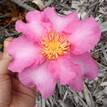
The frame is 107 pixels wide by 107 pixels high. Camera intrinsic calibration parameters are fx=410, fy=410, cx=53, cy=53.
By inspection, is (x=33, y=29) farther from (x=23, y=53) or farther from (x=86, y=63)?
(x=86, y=63)

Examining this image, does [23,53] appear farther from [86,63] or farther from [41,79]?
[86,63]

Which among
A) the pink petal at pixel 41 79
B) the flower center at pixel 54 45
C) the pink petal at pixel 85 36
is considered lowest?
the pink petal at pixel 41 79

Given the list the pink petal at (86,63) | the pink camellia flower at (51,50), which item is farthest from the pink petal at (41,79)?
the pink petal at (86,63)

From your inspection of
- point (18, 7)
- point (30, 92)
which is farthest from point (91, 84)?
point (18, 7)

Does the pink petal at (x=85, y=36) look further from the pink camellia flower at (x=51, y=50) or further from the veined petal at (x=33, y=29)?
the veined petal at (x=33, y=29)

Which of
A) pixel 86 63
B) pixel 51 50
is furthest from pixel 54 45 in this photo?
pixel 86 63

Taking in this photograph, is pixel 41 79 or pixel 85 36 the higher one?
pixel 85 36
